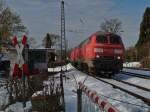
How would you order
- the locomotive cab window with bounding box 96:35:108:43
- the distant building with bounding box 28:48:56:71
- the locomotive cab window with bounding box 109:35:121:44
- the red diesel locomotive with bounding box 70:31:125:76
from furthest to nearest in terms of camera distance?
the distant building with bounding box 28:48:56:71 < the locomotive cab window with bounding box 109:35:121:44 < the locomotive cab window with bounding box 96:35:108:43 < the red diesel locomotive with bounding box 70:31:125:76

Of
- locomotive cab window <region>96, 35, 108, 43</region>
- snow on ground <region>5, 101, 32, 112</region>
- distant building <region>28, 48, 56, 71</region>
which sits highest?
locomotive cab window <region>96, 35, 108, 43</region>

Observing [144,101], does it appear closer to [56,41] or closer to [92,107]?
[92,107]

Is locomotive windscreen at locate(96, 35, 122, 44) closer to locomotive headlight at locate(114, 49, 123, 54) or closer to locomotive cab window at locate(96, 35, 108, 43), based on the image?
locomotive cab window at locate(96, 35, 108, 43)

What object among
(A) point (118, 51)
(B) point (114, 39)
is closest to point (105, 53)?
(A) point (118, 51)

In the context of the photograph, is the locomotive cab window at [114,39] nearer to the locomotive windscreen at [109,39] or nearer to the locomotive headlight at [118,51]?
the locomotive windscreen at [109,39]

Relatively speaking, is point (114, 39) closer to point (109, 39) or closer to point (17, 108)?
point (109, 39)

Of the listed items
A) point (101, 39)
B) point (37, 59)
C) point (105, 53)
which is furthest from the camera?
point (37, 59)

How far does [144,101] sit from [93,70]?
14.7m

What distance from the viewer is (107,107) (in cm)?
561

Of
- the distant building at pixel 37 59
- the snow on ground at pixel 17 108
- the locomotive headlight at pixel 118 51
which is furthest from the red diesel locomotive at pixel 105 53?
the snow on ground at pixel 17 108

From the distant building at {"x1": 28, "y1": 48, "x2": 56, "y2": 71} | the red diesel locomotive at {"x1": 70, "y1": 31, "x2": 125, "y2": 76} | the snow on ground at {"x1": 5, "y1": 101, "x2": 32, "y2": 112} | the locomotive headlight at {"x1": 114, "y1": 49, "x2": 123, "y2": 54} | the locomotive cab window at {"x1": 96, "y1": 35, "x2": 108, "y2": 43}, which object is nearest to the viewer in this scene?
the snow on ground at {"x1": 5, "y1": 101, "x2": 32, "y2": 112}

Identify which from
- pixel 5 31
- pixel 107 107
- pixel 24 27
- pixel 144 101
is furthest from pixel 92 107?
pixel 24 27

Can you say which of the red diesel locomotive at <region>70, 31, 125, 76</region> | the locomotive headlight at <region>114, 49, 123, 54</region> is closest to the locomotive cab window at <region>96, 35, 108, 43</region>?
the red diesel locomotive at <region>70, 31, 125, 76</region>

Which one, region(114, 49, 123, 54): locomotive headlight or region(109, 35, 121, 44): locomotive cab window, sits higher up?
region(109, 35, 121, 44): locomotive cab window
